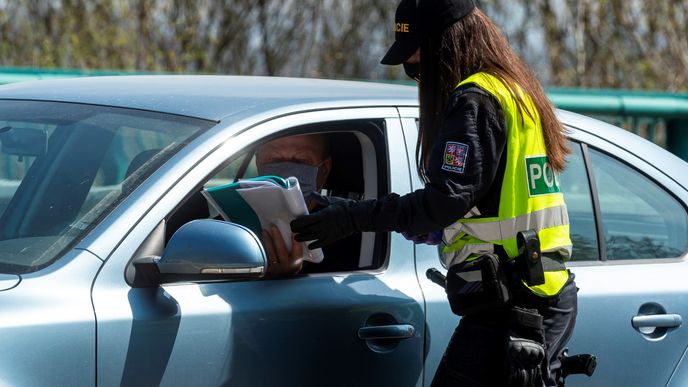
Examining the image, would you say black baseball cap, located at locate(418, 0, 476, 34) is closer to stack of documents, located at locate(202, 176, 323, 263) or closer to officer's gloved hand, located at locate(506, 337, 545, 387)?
stack of documents, located at locate(202, 176, 323, 263)

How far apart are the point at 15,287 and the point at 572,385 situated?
5.38ft

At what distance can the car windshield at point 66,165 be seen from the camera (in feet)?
9.72

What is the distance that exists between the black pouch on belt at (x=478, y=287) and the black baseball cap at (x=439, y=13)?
0.61 m

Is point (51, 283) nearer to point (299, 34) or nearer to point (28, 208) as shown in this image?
point (28, 208)

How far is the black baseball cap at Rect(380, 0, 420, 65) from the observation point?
10.3 ft

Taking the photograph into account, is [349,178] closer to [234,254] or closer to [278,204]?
[278,204]

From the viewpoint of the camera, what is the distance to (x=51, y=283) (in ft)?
9.03

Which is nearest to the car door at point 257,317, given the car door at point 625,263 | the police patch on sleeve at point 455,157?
the police patch on sleeve at point 455,157

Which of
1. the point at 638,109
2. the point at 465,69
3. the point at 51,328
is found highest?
the point at 465,69

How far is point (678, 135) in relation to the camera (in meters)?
7.93

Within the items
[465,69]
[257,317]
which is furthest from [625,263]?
[257,317]

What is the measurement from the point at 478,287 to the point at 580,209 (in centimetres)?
84

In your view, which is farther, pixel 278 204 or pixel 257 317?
pixel 278 204

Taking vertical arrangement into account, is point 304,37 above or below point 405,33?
below
